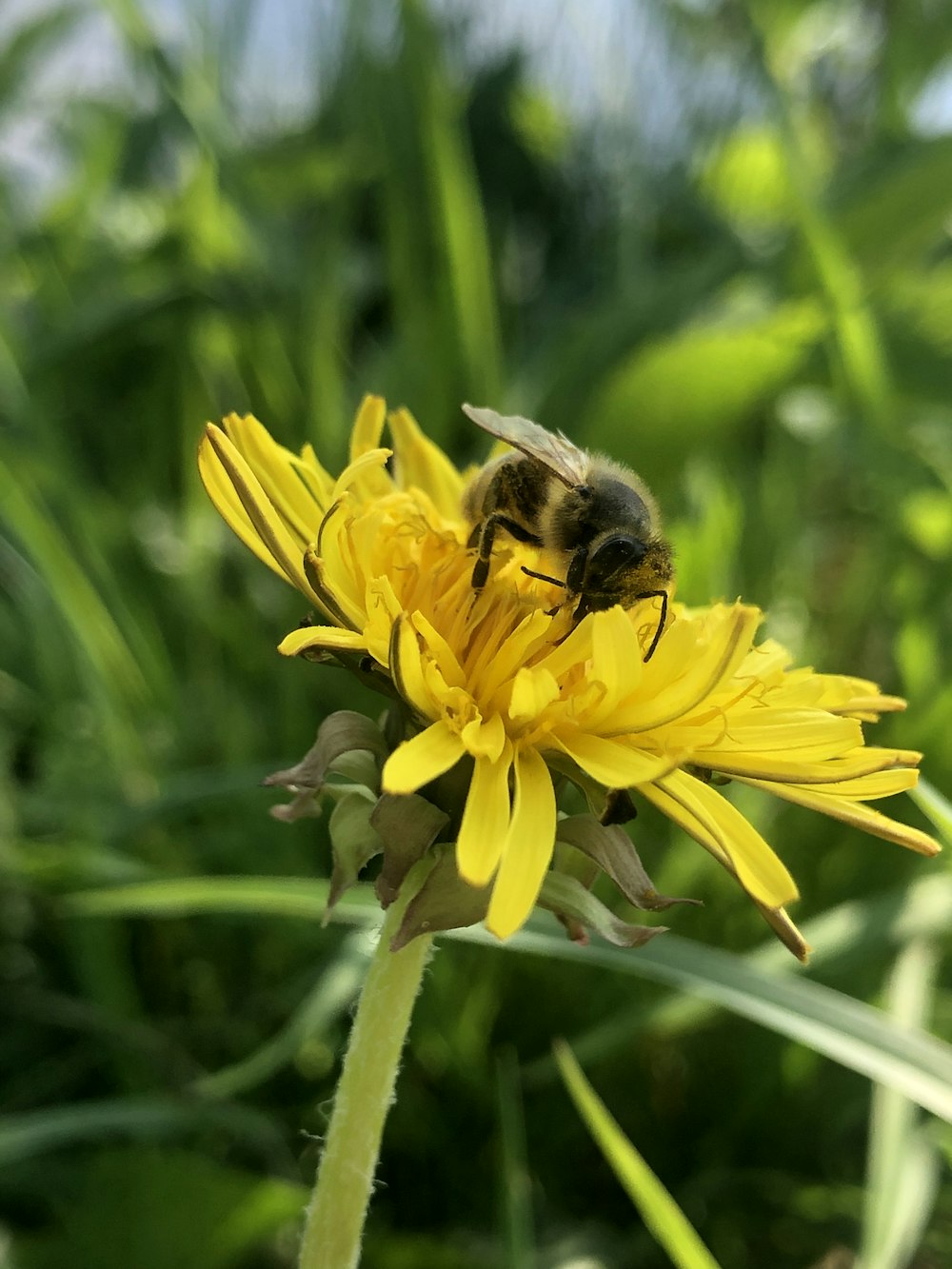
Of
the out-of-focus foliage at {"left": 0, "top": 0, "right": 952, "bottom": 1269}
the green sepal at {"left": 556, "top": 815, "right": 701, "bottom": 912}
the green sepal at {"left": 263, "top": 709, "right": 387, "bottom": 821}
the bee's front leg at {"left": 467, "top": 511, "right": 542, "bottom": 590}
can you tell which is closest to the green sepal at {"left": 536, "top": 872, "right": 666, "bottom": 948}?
the green sepal at {"left": 556, "top": 815, "right": 701, "bottom": 912}

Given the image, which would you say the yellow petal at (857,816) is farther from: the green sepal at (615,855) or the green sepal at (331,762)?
the green sepal at (331,762)

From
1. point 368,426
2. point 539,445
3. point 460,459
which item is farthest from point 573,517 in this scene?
point 460,459

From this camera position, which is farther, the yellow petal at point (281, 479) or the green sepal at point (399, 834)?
the yellow petal at point (281, 479)

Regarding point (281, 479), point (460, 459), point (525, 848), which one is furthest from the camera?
point (460, 459)

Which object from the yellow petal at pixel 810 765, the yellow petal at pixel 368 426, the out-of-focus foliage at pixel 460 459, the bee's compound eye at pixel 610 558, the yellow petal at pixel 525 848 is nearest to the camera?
the yellow petal at pixel 525 848

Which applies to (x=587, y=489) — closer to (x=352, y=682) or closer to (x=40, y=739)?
(x=352, y=682)

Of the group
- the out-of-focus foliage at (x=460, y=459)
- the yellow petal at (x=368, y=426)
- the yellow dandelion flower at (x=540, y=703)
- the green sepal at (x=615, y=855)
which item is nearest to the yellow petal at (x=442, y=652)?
the yellow dandelion flower at (x=540, y=703)

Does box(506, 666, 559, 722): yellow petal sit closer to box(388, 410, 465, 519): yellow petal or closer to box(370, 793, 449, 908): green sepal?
box(370, 793, 449, 908): green sepal

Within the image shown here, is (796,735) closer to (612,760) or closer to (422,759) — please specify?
(612,760)
